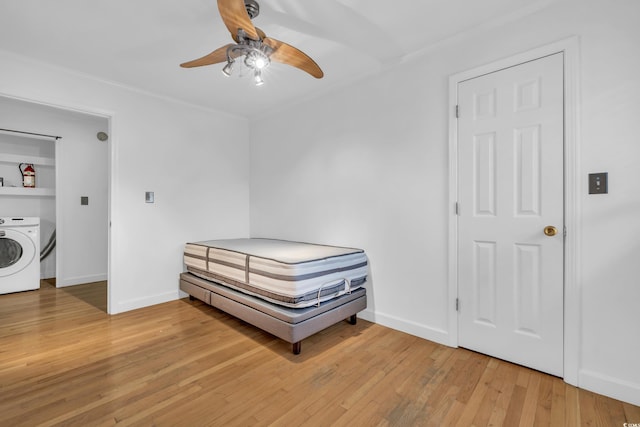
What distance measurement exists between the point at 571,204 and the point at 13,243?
586 cm

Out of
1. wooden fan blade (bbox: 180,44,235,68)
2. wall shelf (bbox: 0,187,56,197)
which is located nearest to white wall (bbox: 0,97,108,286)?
wall shelf (bbox: 0,187,56,197)

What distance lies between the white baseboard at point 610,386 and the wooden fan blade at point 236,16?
2775 millimetres

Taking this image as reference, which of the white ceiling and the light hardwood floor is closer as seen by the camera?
the light hardwood floor

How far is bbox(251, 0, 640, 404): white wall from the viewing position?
5.31 ft

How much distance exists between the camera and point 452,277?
224 centimetres

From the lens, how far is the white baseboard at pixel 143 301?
9.87 ft

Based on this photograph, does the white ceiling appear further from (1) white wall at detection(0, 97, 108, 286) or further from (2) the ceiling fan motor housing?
(1) white wall at detection(0, 97, 108, 286)

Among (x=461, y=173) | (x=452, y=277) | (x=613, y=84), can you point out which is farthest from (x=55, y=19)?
(x=613, y=84)

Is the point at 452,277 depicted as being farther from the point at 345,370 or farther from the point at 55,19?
the point at 55,19

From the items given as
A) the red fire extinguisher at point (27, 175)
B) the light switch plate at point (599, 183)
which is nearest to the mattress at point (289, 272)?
the light switch plate at point (599, 183)

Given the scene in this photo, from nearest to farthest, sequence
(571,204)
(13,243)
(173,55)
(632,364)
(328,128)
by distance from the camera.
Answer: (632,364) < (571,204) < (173,55) < (328,128) < (13,243)

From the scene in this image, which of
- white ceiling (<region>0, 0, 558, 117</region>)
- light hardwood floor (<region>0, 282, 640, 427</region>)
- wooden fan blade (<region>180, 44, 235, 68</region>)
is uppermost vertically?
white ceiling (<region>0, 0, 558, 117</region>)

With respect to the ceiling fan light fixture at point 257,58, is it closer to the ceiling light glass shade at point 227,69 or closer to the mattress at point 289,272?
the ceiling light glass shade at point 227,69

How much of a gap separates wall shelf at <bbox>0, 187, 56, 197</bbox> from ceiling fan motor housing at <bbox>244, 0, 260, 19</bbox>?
432 centimetres
